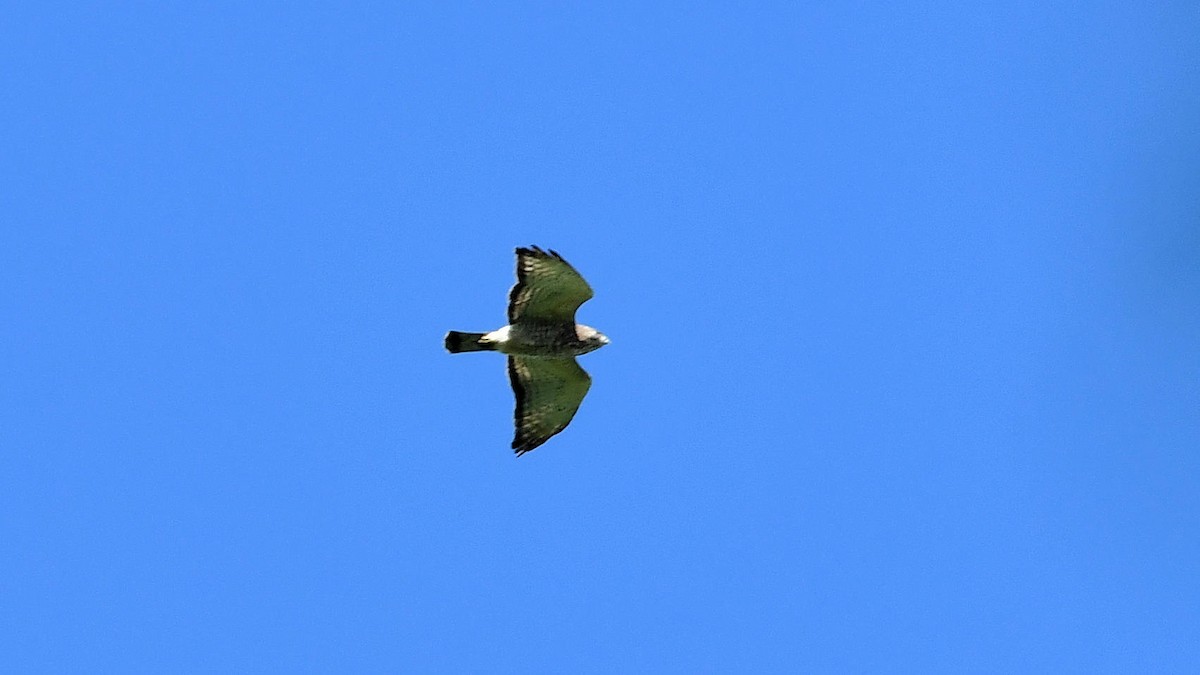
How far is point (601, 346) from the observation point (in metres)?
20.9

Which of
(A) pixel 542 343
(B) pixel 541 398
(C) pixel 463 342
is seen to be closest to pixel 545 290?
(A) pixel 542 343

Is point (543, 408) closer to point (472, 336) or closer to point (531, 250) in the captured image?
point (472, 336)

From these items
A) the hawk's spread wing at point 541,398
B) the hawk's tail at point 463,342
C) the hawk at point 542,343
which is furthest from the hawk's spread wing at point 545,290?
the hawk's spread wing at point 541,398

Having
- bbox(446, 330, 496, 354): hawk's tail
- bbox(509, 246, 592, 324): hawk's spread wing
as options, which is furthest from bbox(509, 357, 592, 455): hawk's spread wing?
bbox(509, 246, 592, 324): hawk's spread wing

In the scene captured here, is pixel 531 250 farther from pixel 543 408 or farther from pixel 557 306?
pixel 543 408

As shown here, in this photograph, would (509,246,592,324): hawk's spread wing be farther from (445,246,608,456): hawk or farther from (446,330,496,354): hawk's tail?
(446,330,496,354): hawk's tail

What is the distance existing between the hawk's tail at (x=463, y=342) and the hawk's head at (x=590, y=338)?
1.28 m

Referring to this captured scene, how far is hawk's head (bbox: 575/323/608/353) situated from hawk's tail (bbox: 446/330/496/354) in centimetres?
128

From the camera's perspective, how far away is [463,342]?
2106 centimetres

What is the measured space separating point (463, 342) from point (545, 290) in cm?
176

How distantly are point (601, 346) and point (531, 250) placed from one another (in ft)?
7.28

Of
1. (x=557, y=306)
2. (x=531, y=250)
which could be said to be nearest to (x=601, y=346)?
(x=557, y=306)

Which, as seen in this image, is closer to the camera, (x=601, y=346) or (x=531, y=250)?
(x=531, y=250)

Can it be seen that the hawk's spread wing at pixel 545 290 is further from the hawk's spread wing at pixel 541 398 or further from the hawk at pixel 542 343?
the hawk's spread wing at pixel 541 398
